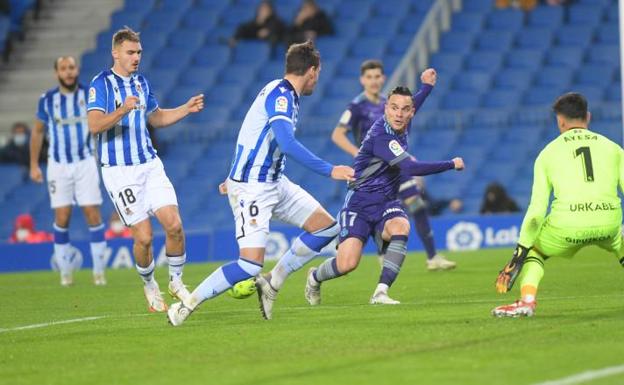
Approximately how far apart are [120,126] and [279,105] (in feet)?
7.39

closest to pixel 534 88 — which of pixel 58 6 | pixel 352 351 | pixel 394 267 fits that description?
pixel 58 6

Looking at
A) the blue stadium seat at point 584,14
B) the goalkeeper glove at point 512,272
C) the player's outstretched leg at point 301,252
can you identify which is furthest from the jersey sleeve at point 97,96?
the blue stadium seat at point 584,14

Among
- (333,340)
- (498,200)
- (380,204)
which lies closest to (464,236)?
(498,200)

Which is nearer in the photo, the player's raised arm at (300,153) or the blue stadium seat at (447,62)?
the player's raised arm at (300,153)

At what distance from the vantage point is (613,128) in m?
22.5

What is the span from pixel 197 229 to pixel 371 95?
738 centimetres

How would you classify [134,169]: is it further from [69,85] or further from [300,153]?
[69,85]

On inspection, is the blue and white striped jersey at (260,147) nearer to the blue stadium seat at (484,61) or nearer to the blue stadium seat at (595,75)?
the blue stadium seat at (595,75)

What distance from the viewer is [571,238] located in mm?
9805

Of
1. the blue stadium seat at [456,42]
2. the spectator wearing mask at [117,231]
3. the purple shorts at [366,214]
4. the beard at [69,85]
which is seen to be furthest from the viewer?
the blue stadium seat at [456,42]

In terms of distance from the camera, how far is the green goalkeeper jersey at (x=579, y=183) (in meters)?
9.76

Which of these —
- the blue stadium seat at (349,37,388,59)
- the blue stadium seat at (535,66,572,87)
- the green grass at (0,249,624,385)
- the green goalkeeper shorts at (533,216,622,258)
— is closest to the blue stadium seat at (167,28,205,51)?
the blue stadium seat at (349,37,388,59)

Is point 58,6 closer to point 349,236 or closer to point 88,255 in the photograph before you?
point 88,255

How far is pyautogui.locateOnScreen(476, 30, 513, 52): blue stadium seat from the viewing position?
2550 centimetres
